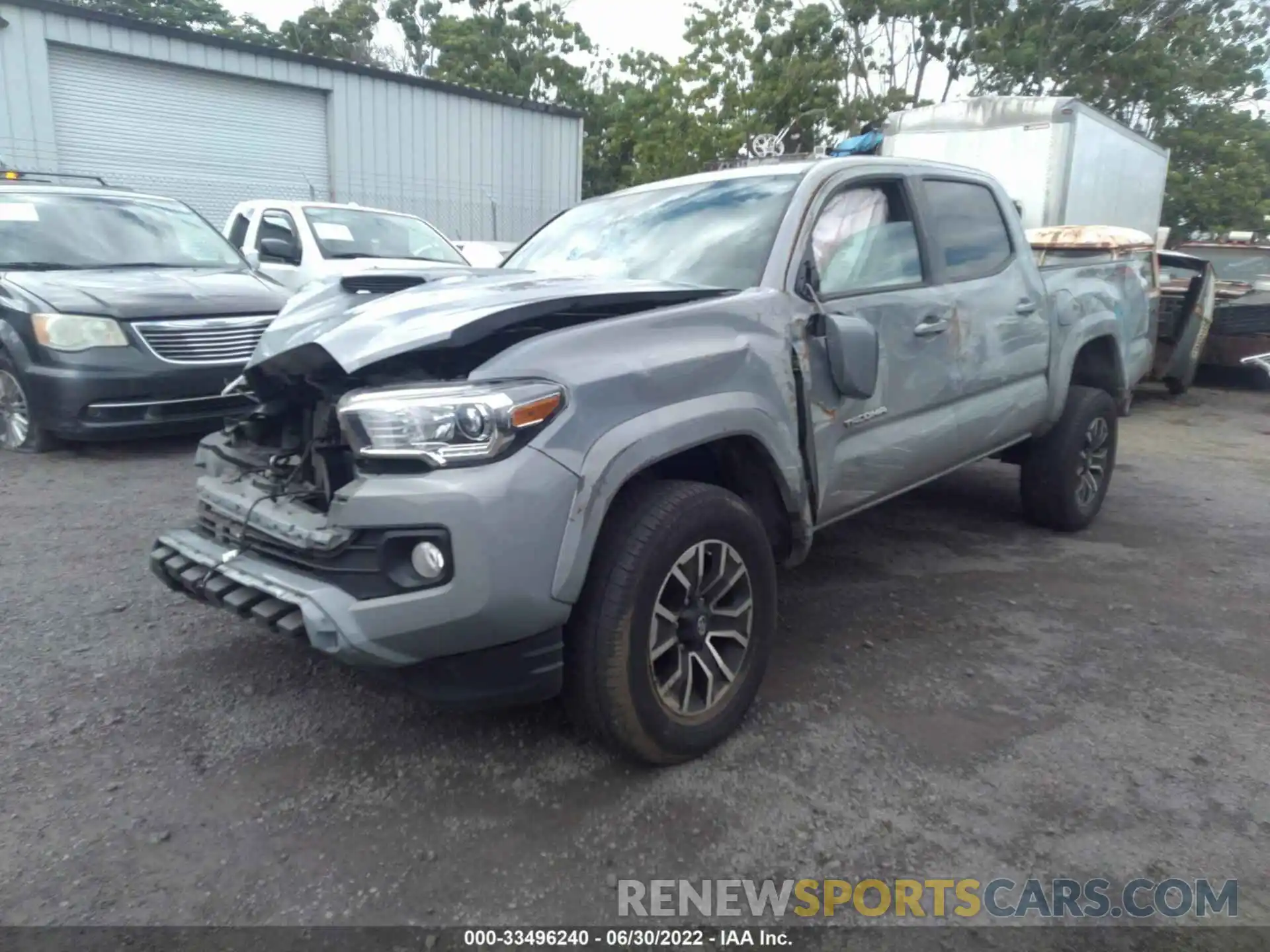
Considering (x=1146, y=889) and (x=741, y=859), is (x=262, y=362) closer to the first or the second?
(x=741, y=859)

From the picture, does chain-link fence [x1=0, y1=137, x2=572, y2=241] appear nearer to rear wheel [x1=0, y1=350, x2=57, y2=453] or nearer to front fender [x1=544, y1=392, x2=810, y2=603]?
rear wheel [x1=0, y1=350, x2=57, y2=453]

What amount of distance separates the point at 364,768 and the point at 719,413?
1474mm

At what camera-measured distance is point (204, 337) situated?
6.20 meters

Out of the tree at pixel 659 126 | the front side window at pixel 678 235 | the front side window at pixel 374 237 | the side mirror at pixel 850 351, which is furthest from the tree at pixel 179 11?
the side mirror at pixel 850 351

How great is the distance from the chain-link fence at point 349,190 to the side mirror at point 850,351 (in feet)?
Result: 35.9

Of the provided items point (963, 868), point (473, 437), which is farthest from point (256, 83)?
point (963, 868)

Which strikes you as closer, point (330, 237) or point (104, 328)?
point (104, 328)

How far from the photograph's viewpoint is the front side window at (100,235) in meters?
6.64

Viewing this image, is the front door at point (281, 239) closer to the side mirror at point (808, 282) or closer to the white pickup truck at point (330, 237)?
the white pickup truck at point (330, 237)

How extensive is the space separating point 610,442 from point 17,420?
5375 millimetres

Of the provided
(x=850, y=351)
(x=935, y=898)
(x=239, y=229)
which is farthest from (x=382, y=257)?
(x=935, y=898)

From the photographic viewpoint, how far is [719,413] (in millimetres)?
2875

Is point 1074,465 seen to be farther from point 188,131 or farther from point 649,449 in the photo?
point 188,131

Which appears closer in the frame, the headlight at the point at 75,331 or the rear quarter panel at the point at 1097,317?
the rear quarter panel at the point at 1097,317
